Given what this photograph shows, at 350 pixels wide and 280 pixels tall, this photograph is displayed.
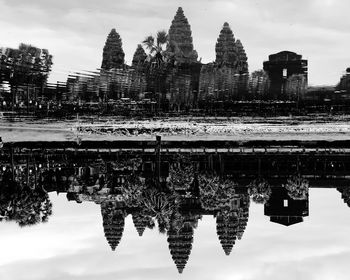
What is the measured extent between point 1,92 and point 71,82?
3.02 feet

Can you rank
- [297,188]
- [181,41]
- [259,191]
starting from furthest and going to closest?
1. [181,41]
2. [297,188]
3. [259,191]

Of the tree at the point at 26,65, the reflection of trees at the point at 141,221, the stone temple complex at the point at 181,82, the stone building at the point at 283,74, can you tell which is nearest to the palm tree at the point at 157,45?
the stone temple complex at the point at 181,82

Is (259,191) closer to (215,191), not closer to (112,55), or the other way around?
(215,191)

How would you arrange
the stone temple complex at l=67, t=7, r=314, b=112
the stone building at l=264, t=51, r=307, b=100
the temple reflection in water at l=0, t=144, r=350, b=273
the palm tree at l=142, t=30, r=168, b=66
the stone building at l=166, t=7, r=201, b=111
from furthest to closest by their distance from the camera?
1. the palm tree at l=142, t=30, r=168, b=66
2. the stone building at l=264, t=51, r=307, b=100
3. the stone building at l=166, t=7, r=201, b=111
4. the stone temple complex at l=67, t=7, r=314, b=112
5. the temple reflection in water at l=0, t=144, r=350, b=273

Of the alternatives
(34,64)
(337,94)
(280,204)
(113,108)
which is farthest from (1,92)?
(337,94)

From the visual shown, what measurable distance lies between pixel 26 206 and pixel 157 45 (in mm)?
6473

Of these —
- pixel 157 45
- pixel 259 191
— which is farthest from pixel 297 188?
pixel 157 45

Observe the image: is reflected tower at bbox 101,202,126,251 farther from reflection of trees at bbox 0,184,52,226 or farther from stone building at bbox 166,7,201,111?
stone building at bbox 166,7,201,111

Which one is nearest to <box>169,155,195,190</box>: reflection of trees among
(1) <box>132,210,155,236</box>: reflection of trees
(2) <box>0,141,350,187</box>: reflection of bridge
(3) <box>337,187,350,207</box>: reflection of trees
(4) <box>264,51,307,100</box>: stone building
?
(2) <box>0,141,350,187</box>: reflection of bridge

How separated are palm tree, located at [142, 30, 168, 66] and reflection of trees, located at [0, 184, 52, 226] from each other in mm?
4578

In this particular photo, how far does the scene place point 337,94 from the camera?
9188 millimetres

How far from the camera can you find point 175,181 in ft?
24.2

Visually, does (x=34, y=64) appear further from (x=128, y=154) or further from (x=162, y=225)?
(x=162, y=225)

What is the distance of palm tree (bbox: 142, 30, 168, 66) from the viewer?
37.2ft
